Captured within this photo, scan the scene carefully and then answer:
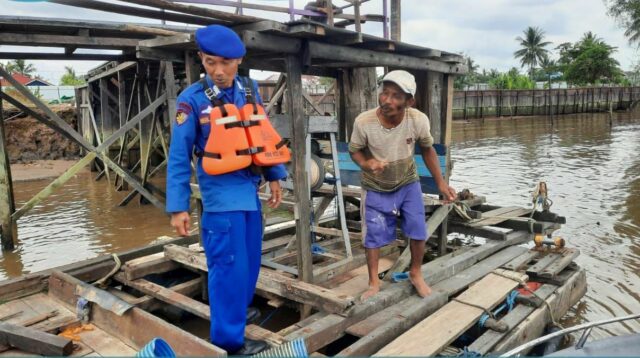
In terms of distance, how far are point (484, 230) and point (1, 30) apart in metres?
6.39

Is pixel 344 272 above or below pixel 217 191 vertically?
below

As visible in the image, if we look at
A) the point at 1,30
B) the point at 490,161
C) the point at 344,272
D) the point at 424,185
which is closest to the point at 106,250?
the point at 1,30

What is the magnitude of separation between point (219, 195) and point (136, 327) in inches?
51.7

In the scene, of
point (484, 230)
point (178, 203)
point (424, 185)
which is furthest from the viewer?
point (484, 230)

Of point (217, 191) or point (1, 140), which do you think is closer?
point (217, 191)

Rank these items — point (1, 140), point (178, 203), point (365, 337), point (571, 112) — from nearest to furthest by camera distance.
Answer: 1. point (178, 203)
2. point (365, 337)
3. point (1, 140)
4. point (571, 112)

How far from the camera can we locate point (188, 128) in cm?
289

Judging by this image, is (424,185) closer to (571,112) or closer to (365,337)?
(365,337)

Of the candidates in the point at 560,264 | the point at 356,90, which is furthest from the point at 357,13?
the point at 560,264

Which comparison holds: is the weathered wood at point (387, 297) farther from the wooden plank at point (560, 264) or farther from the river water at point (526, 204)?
the river water at point (526, 204)

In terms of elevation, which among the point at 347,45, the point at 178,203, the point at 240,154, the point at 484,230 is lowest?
the point at 484,230

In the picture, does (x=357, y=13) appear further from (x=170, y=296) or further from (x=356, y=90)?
(x=170, y=296)

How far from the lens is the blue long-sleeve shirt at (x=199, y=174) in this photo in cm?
284

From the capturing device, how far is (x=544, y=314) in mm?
4285
